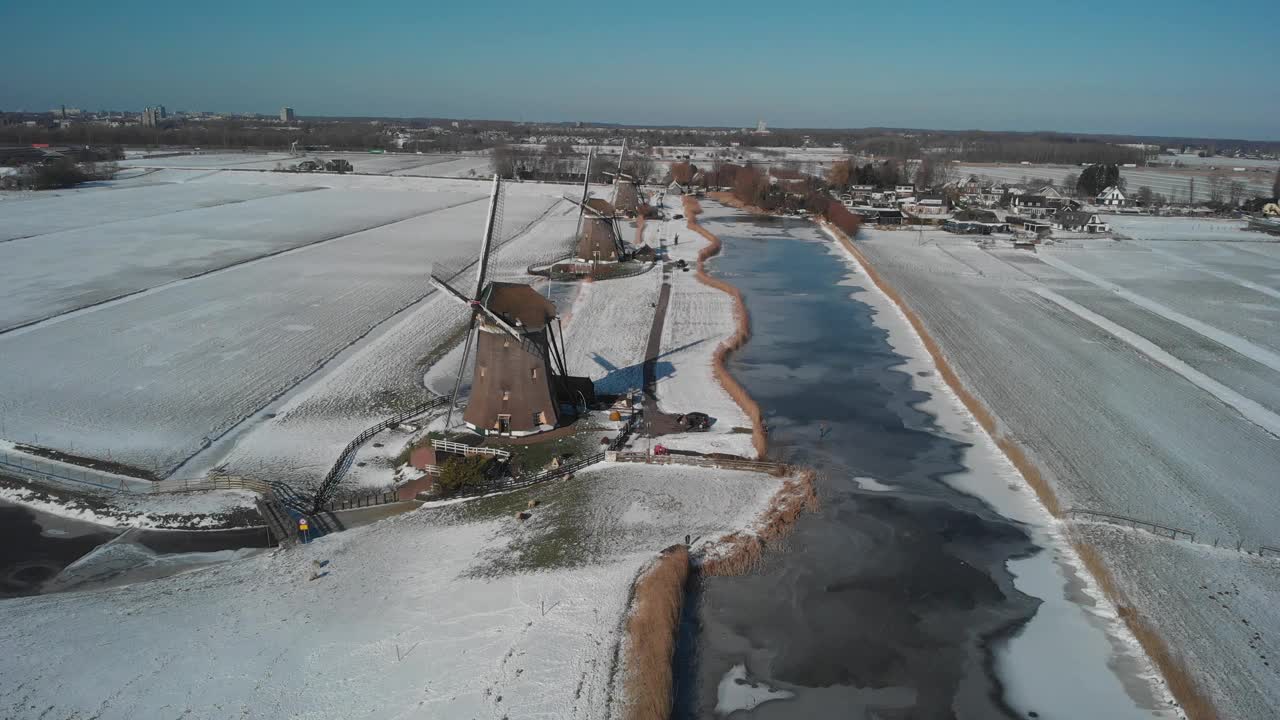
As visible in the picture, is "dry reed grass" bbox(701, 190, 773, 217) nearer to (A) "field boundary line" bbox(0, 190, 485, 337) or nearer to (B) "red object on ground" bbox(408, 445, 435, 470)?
(A) "field boundary line" bbox(0, 190, 485, 337)

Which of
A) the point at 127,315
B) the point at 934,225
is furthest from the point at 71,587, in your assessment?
the point at 934,225

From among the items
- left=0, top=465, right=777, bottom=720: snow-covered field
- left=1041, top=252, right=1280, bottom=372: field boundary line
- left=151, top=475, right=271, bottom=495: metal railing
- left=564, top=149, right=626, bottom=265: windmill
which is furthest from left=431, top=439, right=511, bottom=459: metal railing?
left=1041, top=252, right=1280, bottom=372: field boundary line

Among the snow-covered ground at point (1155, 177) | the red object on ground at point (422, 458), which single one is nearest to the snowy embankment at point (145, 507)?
the red object on ground at point (422, 458)

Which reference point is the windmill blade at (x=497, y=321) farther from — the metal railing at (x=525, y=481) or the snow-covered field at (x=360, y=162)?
the snow-covered field at (x=360, y=162)

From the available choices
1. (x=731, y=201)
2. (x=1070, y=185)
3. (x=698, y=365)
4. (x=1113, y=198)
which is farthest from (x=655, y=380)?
(x=1070, y=185)

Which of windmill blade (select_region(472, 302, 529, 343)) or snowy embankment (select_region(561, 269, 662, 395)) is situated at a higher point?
windmill blade (select_region(472, 302, 529, 343))
